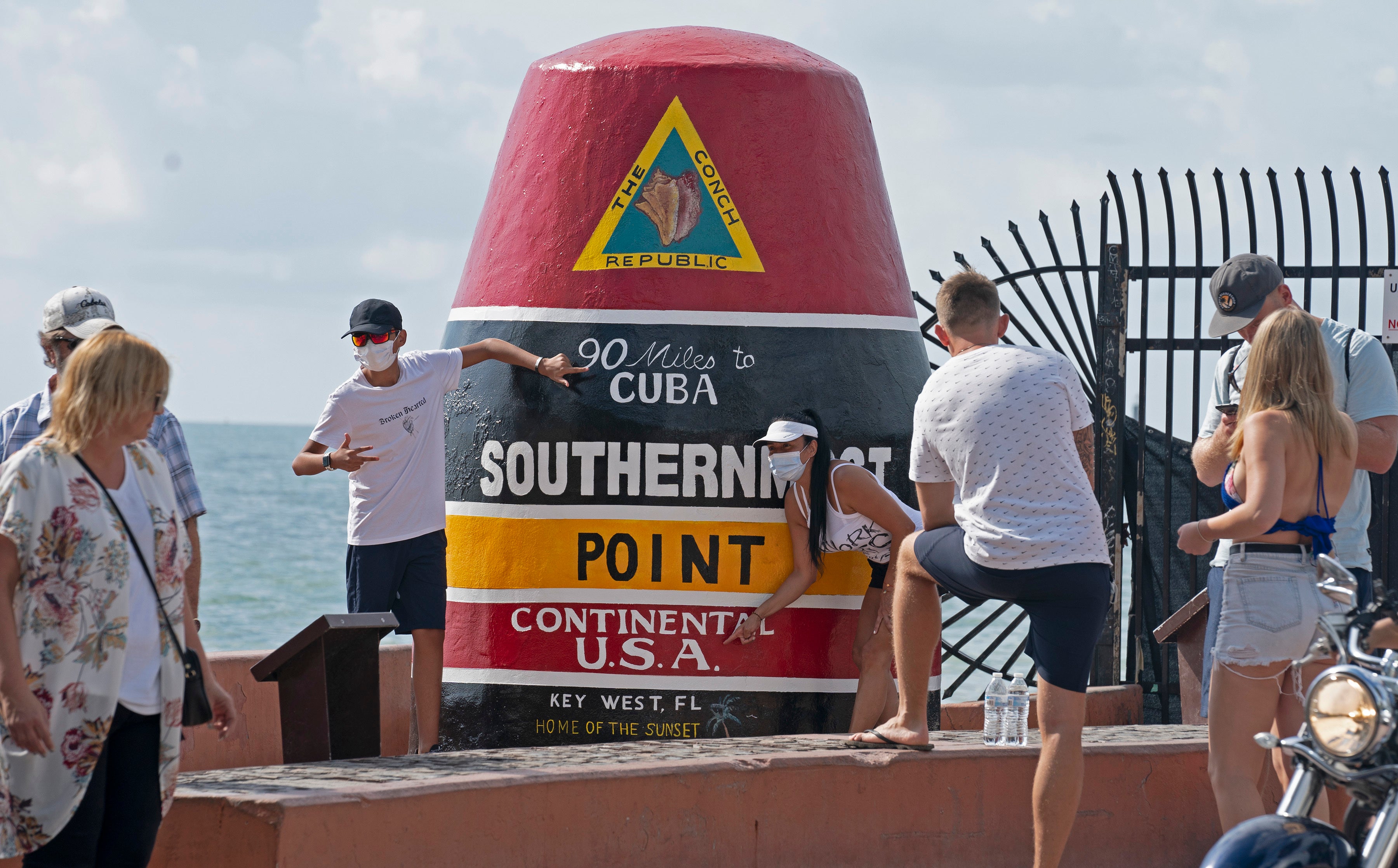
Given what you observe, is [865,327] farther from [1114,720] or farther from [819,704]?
[1114,720]

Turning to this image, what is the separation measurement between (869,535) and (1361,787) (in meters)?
3.12

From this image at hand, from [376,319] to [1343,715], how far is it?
4156 millimetres

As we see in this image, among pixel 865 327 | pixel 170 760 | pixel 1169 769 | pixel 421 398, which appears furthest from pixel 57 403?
pixel 1169 769

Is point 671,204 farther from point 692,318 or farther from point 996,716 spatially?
point 996,716

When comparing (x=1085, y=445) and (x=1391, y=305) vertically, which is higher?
(x=1391, y=305)

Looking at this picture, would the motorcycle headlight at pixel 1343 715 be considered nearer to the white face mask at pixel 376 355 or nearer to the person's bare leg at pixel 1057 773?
the person's bare leg at pixel 1057 773

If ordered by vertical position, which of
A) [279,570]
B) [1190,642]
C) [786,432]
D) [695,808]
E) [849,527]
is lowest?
[279,570]

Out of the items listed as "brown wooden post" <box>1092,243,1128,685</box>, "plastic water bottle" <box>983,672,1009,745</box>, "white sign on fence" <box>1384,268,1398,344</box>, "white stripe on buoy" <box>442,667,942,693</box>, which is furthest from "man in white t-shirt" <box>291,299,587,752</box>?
"white sign on fence" <box>1384,268,1398,344</box>

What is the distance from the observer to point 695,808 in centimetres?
527

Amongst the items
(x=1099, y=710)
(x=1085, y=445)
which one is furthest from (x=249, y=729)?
(x=1099, y=710)

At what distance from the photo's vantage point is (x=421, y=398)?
6.46m

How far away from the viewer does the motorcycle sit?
10.7 ft

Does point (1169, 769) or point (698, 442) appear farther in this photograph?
point (698, 442)

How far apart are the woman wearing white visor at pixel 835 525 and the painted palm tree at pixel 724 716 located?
0.24 metres
